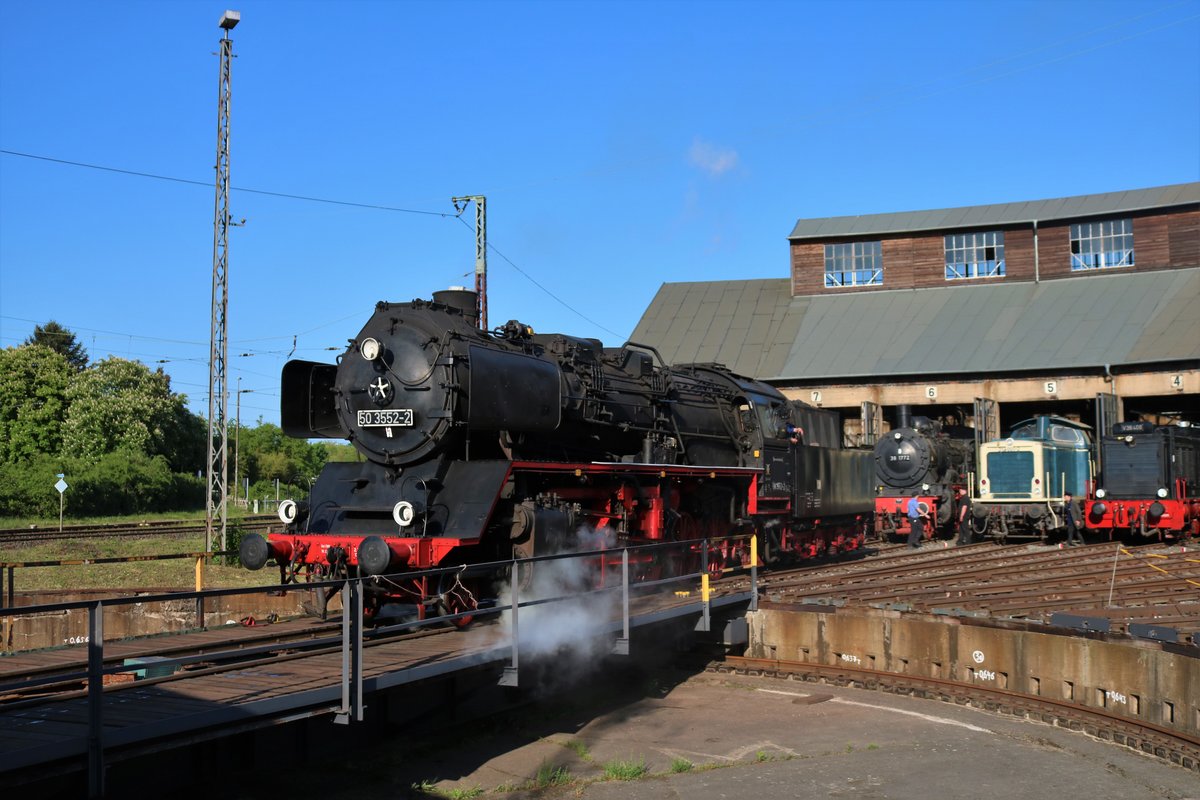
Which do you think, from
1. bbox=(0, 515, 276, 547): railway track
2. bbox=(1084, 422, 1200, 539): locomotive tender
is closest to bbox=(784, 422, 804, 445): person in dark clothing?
bbox=(1084, 422, 1200, 539): locomotive tender

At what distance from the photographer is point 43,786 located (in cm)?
669

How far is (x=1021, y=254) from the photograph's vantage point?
Answer: 39.1 m

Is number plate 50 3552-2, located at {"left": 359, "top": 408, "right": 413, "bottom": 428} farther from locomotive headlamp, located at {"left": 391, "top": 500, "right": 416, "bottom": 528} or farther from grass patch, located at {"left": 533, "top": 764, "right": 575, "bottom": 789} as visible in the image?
grass patch, located at {"left": 533, "top": 764, "right": 575, "bottom": 789}

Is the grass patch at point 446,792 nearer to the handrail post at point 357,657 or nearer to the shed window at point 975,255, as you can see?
the handrail post at point 357,657

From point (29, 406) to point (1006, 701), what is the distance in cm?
5233

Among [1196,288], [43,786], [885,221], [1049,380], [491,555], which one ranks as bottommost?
[43,786]

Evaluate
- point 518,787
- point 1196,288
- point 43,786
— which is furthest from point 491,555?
point 1196,288

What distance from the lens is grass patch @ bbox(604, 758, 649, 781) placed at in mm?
9820

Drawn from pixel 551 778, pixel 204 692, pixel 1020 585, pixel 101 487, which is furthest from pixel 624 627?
pixel 101 487

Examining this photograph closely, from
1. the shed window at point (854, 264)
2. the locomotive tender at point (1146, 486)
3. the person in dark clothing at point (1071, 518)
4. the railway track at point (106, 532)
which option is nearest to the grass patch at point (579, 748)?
the railway track at point (106, 532)

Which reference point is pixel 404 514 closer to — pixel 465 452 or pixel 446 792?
pixel 465 452

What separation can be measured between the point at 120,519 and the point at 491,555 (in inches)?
1333

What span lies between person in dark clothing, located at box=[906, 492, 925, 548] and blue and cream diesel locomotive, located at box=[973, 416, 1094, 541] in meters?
1.39

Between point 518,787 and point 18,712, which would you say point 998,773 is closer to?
point 518,787
